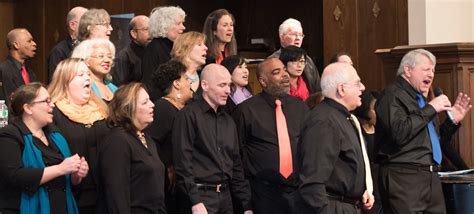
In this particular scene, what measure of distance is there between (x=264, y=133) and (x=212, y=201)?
670mm

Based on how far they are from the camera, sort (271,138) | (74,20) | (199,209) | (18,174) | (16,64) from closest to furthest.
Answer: (18,174), (199,209), (271,138), (74,20), (16,64)

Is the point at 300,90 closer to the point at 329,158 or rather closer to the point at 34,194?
the point at 329,158

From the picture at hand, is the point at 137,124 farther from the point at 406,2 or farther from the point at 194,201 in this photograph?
→ the point at 406,2

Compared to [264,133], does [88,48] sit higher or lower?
higher

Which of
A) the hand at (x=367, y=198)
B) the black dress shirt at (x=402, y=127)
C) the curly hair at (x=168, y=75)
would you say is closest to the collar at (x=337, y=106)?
the hand at (x=367, y=198)

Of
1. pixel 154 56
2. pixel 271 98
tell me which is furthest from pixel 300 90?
pixel 154 56

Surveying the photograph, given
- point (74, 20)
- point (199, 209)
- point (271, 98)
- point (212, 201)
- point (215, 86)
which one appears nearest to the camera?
point (199, 209)

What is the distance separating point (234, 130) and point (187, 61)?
68 centimetres

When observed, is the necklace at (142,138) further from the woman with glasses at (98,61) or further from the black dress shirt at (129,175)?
the woman with glasses at (98,61)

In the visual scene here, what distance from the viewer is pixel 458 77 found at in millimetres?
7191

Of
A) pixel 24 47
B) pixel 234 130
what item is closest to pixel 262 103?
pixel 234 130

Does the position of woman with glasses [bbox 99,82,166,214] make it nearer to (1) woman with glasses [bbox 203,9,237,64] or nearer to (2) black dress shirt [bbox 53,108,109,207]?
(2) black dress shirt [bbox 53,108,109,207]

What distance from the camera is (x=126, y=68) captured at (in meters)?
7.25

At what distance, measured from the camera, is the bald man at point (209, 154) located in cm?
561
